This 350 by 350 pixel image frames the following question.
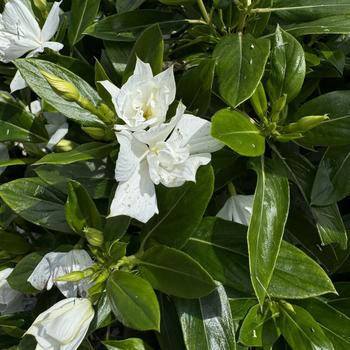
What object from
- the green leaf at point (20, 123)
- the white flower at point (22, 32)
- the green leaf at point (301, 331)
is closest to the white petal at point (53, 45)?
the white flower at point (22, 32)

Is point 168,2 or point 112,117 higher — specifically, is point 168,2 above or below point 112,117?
above

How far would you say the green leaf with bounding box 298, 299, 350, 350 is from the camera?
123 cm

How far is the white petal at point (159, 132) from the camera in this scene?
3.14 feet

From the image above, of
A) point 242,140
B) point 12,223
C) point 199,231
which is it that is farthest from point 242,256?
point 12,223

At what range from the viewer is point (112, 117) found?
1.11 meters

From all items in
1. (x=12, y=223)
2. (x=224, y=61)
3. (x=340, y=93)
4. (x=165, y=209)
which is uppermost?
(x=224, y=61)

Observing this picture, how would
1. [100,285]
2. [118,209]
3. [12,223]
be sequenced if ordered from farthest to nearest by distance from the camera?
[12,223] < [100,285] < [118,209]

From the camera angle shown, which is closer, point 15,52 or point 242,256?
point 242,256

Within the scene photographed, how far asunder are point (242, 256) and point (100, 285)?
0.28 meters

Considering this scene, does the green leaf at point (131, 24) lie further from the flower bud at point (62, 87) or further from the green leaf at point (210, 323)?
the green leaf at point (210, 323)

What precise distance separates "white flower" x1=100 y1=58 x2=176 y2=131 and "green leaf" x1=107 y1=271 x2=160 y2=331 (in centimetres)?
30

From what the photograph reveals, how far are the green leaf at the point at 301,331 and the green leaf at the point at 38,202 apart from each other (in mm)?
501

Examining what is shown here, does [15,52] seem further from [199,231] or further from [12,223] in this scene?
[199,231]

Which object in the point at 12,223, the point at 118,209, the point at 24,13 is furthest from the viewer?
the point at 12,223
